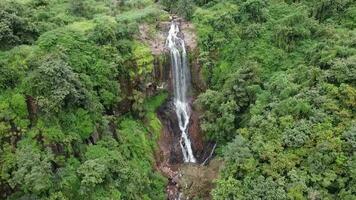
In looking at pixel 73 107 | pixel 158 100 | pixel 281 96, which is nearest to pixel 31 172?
pixel 73 107

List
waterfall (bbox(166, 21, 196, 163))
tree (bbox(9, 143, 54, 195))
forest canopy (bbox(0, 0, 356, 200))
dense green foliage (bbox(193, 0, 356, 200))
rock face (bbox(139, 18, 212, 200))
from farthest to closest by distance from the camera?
waterfall (bbox(166, 21, 196, 163)), rock face (bbox(139, 18, 212, 200)), forest canopy (bbox(0, 0, 356, 200)), dense green foliage (bbox(193, 0, 356, 200)), tree (bbox(9, 143, 54, 195))

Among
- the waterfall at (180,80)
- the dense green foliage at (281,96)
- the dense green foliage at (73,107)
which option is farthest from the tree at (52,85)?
the dense green foliage at (281,96)

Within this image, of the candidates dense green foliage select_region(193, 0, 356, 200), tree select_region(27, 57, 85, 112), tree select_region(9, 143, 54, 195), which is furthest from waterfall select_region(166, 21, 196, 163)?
tree select_region(9, 143, 54, 195)

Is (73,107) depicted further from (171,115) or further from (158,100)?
(171,115)

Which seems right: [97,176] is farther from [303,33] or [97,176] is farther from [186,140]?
[303,33]

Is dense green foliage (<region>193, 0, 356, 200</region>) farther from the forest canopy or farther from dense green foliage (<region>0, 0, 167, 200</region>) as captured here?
dense green foliage (<region>0, 0, 167, 200</region>)
